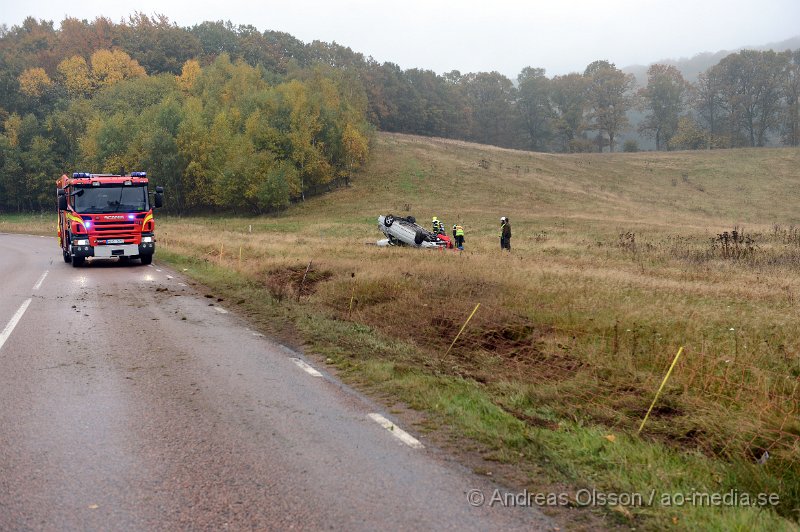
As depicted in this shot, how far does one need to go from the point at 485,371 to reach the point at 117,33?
122277 millimetres

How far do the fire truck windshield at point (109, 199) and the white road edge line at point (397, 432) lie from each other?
17.5m

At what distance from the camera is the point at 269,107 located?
6450cm

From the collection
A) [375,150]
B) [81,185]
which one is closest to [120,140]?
[375,150]

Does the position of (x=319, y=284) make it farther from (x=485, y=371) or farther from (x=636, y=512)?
(x=636, y=512)

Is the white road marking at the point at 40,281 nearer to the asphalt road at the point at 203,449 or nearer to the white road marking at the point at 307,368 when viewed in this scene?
the asphalt road at the point at 203,449

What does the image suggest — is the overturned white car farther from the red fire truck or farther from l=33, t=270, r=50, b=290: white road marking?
l=33, t=270, r=50, b=290: white road marking

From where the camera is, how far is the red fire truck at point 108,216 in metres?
→ 20.3

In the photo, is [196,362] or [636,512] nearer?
[636,512]

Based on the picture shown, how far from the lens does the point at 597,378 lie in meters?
7.49

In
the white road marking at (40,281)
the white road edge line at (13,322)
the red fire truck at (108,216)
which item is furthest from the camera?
the red fire truck at (108,216)

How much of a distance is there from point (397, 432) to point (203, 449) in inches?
67.3

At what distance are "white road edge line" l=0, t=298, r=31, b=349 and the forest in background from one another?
45356 millimetres

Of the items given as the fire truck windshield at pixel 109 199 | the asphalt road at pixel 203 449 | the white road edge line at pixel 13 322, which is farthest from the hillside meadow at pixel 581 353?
the white road edge line at pixel 13 322

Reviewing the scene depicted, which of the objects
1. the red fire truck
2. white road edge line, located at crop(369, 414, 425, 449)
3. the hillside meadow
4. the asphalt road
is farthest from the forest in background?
white road edge line, located at crop(369, 414, 425, 449)
